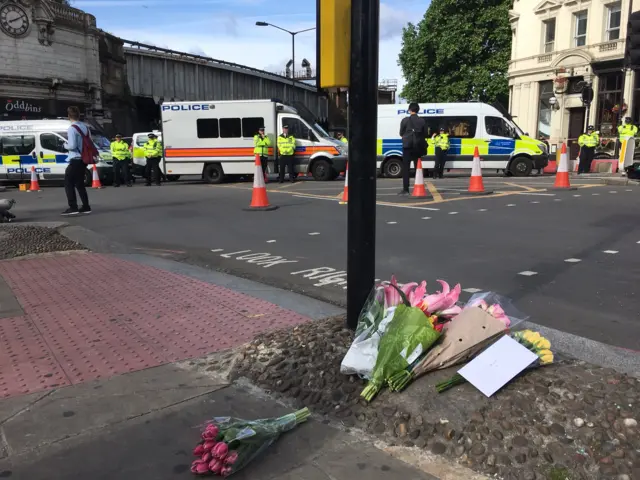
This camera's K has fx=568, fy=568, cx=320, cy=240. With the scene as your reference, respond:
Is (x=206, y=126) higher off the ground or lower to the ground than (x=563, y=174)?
higher

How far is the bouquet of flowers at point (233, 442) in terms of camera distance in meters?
2.49

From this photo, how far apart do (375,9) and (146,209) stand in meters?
9.76

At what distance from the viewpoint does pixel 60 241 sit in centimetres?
796

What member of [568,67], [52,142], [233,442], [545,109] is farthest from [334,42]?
[545,109]

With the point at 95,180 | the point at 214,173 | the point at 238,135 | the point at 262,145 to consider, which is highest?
the point at 238,135

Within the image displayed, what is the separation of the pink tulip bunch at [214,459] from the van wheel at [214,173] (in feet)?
59.4

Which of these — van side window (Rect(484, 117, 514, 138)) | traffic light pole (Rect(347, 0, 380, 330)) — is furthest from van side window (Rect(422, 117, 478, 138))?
traffic light pole (Rect(347, 0, 380, 330))

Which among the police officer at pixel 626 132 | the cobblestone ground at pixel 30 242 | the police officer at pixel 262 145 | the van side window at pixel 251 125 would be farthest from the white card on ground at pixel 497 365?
the van side window at pixel 251 125

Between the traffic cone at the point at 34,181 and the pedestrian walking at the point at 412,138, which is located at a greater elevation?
the pedestrian walking at the point at 412,138

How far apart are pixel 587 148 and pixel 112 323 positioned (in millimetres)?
20179

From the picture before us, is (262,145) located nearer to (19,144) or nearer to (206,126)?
(206,126)

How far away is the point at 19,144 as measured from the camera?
2119 centimetres

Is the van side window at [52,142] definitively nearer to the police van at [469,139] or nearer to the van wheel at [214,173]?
the van wheel at [214,173]

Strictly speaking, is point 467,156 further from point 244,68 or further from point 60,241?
point 244,68
